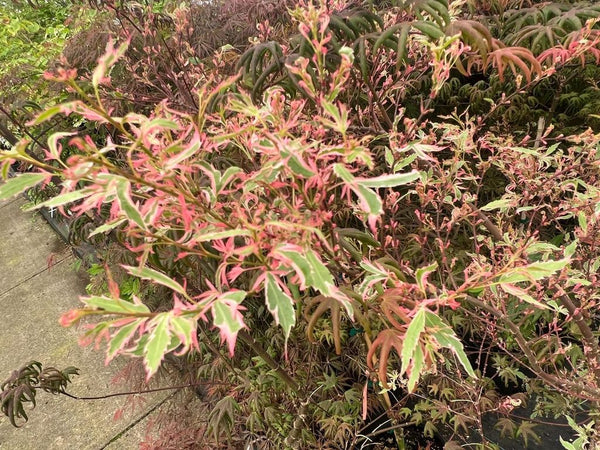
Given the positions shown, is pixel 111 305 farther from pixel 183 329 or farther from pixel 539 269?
pixel 539 269

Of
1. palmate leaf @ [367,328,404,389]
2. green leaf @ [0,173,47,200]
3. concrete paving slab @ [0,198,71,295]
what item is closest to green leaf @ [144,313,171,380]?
green leaf @ [0,173,47,200]

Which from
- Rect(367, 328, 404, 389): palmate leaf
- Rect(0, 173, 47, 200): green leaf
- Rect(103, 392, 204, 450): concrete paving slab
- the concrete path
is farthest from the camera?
the concrete path

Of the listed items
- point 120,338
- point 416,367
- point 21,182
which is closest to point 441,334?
point 416,367

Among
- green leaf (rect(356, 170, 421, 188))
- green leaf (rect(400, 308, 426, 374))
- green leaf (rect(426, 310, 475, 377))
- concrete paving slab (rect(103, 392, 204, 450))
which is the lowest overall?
concrete paving slab (rect(103, 392, 204, 450))

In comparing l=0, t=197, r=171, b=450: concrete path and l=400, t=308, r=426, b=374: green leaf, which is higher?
l=400, t=308, r=426, b=374: green leaf

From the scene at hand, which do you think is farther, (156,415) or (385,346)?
(156,415)

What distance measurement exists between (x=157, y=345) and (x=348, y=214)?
1247 mm

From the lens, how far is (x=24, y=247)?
145 inches

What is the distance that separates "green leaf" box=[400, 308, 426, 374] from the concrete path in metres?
2.02

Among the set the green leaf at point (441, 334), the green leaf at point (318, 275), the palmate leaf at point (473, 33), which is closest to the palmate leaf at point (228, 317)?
the green leaf at point (318, 275)

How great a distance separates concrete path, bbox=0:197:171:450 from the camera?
2281mm

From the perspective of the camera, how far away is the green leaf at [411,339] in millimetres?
666

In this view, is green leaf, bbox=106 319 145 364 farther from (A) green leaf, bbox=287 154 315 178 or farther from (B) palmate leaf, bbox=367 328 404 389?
(B) palmate leaf, bbox=367 328 404 389

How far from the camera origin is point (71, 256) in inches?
137
